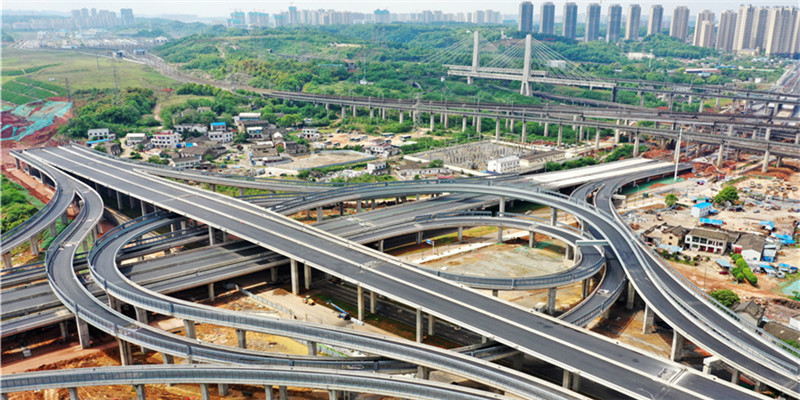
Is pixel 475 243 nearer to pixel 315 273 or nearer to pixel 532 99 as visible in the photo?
pixel 315 273

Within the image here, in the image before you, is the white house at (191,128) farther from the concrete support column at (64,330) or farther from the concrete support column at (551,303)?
the concrete support column at (551,303)

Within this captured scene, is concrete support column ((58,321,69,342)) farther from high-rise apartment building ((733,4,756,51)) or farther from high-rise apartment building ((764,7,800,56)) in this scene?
high-rise apartment building ((733,4,756,51))

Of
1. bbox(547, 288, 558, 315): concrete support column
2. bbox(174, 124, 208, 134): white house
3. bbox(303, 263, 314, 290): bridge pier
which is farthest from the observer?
bbox(174, 124, 208, 134): white house

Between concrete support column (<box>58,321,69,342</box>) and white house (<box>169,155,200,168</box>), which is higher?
white house (<box>169,155,200,168</box>)

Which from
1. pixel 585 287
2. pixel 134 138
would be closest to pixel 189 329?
pixel 585 287

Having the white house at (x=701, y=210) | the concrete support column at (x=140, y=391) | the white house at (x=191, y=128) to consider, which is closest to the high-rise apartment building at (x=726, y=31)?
the white house at (x=701, y=210)

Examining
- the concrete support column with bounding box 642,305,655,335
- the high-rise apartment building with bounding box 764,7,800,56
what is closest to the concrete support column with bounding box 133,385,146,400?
the concrete support column with bounding box 642,305,655,335

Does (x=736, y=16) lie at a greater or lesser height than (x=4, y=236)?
greater

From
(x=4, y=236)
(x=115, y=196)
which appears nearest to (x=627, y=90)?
(x=115, y=196)
